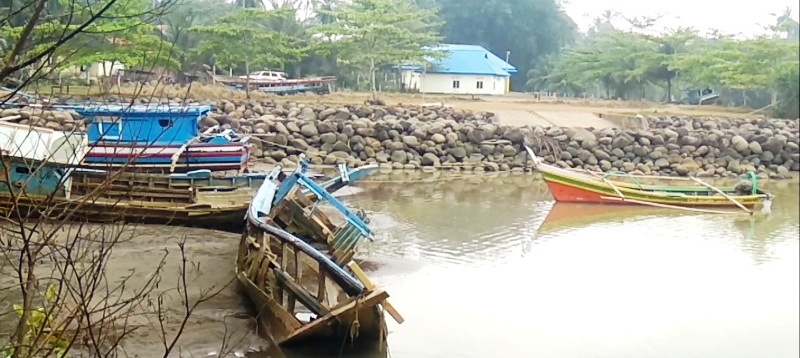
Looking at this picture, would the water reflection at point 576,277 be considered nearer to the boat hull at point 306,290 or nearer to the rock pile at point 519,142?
the boat hull at point 306,290

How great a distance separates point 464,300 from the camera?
15.5 feet

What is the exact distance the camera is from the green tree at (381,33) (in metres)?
8.36

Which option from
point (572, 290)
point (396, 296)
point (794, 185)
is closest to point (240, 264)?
point (396, 296)

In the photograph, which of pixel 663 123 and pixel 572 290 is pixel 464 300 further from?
pixel 663 123

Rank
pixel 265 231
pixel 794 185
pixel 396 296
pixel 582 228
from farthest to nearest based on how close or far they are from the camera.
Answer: pixel 794 185 → pixel 582 228 → pixel 396 296 → pixel 265 231

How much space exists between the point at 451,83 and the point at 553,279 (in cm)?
440

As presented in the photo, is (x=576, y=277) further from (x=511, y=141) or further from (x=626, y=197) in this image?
(x=511, y=141)

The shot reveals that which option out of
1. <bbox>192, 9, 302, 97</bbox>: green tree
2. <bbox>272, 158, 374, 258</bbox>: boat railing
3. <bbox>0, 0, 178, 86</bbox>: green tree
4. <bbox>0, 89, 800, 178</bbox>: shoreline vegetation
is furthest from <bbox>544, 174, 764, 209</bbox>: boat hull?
<bbox>0, 0, 178, 86</bbox>: green tree

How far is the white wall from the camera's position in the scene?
28.8 ft

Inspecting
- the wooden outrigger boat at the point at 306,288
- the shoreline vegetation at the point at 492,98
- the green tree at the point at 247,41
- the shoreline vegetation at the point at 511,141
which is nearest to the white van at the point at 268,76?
the shoreline vegetation at the point at 492,98

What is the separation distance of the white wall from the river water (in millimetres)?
1496

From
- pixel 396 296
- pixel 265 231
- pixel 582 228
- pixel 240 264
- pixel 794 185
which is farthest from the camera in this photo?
pixel 794 185

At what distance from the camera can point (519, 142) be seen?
11055 millimetres

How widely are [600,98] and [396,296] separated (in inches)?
301
